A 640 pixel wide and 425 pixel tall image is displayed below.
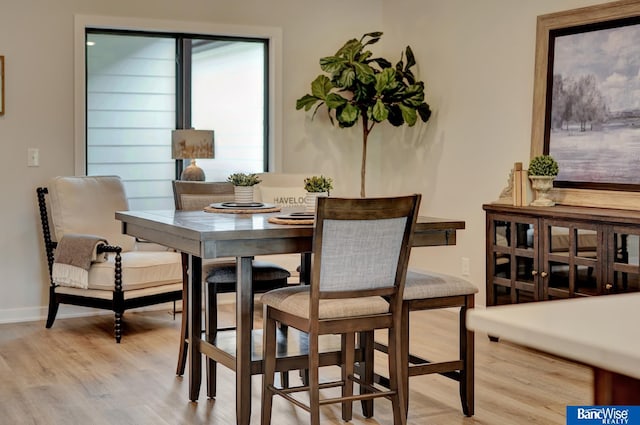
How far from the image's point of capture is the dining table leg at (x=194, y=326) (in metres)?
3.82

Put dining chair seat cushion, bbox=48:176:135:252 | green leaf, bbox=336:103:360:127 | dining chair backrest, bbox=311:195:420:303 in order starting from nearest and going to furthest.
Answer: dining chair backrest, bbox=311:195:420:303 → dining chair seat cushion, bbox=48:176:135:252 → green leaf, bbox=336:103:360:127

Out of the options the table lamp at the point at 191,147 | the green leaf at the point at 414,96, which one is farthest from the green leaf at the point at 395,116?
the table lamp at the point at 191,147

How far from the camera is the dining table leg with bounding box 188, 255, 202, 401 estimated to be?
3816 mm

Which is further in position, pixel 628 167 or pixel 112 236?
pixel 112 236

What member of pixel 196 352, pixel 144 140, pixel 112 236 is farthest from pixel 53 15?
pixel 196 352

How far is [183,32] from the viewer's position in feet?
19.9

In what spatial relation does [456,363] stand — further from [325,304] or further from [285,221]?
[285,221]

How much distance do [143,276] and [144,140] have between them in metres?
1.24

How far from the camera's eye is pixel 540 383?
4184mm

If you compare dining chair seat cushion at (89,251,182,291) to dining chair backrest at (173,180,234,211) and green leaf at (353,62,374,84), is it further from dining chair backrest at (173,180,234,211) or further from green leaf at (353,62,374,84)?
green leaf at (353,62,374,84)

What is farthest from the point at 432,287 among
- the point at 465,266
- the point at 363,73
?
the point at 363,73

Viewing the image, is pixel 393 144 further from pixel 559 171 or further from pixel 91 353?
pixel 91 353

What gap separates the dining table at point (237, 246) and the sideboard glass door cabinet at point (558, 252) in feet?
3.44

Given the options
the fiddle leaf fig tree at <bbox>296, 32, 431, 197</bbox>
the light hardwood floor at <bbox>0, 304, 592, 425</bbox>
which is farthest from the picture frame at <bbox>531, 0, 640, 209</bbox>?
the fiddle leaf fig tree at <bbox>296, 32, 431, 197</bbox>
